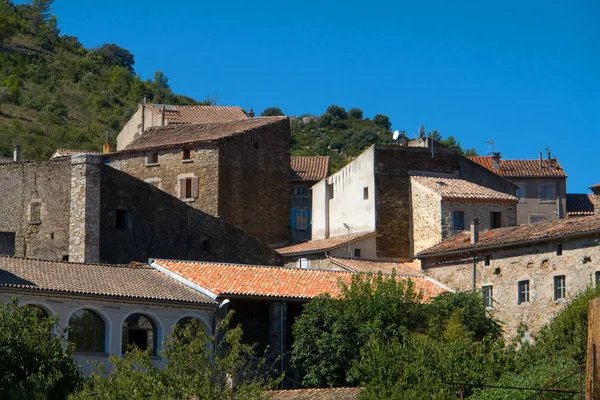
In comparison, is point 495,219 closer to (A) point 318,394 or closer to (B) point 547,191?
(B) point 547,191

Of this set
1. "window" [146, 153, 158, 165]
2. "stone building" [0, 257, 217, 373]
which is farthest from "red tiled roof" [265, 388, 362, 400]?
"window" [146, 153, 158, 165]

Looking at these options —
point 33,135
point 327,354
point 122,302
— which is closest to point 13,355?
point 122,302

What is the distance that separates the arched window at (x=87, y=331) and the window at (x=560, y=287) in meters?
16.6

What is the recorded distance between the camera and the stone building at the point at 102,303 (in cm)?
4234

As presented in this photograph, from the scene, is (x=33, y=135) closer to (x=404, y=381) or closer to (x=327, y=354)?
(x=327, y=354)

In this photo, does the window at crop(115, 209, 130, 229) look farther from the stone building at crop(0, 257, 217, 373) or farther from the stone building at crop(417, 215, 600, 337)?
the stone building at crop(417, 215, 600, 337)

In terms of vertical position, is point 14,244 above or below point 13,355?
above

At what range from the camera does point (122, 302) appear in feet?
143

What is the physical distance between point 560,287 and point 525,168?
111 ft

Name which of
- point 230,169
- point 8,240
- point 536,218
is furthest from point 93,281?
point 536,218

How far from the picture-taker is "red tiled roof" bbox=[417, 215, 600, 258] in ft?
158

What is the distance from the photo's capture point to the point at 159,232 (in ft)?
186

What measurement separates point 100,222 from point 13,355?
21.2 metres

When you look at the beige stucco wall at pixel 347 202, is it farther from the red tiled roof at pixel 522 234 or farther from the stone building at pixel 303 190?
the red tiled roof at pixel 522 234
